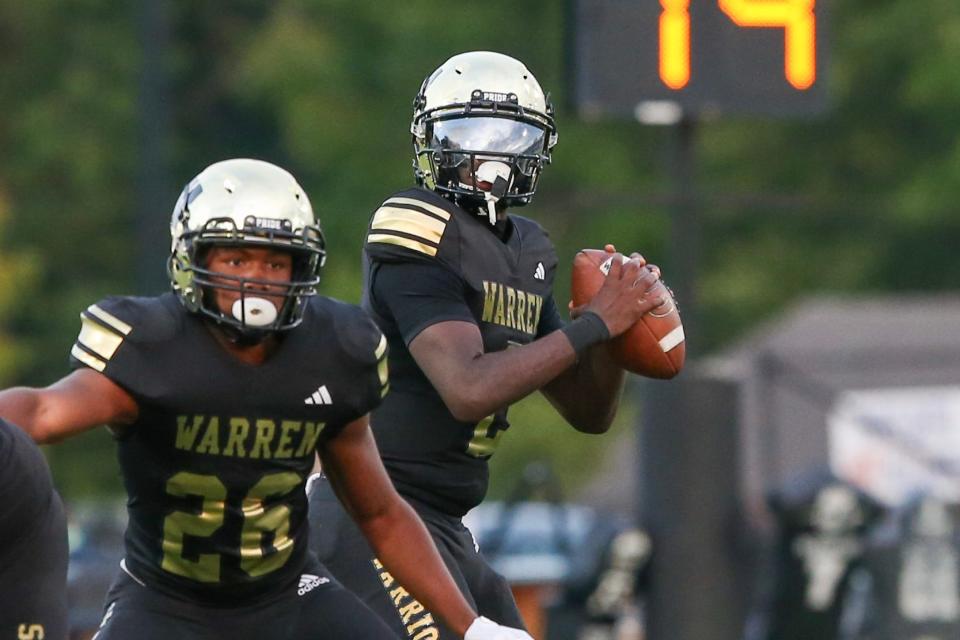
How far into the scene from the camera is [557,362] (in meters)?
5.12

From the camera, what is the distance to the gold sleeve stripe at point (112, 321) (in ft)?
14.7

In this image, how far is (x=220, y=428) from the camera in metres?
4.60

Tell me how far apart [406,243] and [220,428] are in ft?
2.82

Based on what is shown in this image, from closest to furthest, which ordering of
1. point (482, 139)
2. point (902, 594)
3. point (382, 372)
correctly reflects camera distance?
point (382, 372), point (482, 139), point (902, 594)

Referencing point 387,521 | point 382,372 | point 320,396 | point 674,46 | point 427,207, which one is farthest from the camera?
point 674,46

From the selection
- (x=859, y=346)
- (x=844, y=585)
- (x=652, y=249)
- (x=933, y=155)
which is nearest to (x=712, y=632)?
(x=844, y=585)

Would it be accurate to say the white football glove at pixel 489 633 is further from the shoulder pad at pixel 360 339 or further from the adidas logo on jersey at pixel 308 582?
the shoulder pad at pixel 360 339

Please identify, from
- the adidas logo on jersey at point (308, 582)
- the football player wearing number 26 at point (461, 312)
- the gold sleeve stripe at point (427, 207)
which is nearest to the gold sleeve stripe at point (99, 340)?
the adidas logo on jersey at point (308, 582)

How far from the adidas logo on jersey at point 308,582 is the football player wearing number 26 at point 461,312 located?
0.82ft

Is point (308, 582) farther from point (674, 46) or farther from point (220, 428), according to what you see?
point (674, 46)

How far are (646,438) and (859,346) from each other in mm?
8556

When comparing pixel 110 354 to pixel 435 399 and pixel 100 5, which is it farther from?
pixel 100 5

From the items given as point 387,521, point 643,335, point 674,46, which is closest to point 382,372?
point 387,521

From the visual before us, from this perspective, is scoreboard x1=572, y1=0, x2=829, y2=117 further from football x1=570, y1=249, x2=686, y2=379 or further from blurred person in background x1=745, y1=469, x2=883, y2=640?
football x1=570, y1=249, x2=686, y2=379
